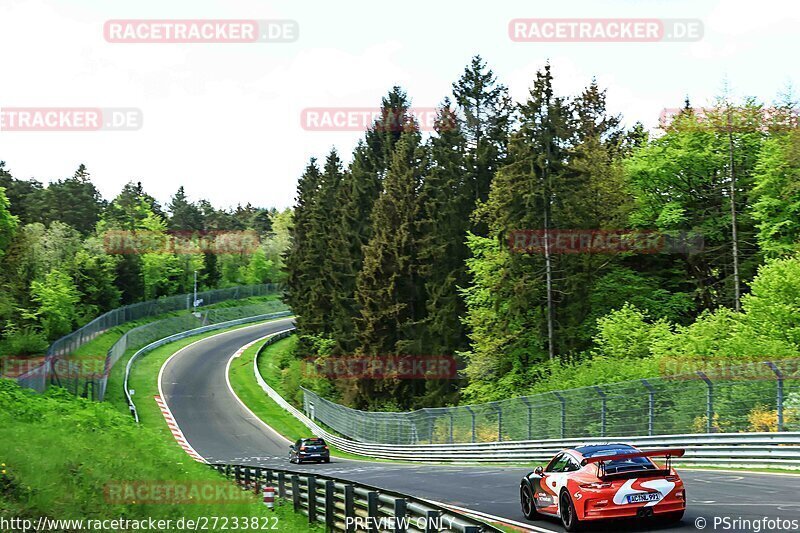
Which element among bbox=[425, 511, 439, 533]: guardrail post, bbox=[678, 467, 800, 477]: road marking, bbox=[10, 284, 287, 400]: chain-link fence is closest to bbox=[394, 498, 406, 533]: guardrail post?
bbox=[425, 511, 439, 533]: guardrail post

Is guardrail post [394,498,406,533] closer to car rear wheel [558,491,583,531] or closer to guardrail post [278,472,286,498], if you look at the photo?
car rear wheel [558,491,583,531]

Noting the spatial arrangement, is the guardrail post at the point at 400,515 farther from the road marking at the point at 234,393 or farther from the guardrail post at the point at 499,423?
the road marking at the point at 234,393

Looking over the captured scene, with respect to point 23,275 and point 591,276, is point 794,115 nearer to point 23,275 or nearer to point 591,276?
point 591,276

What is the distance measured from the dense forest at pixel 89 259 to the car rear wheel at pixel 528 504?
5768 centimetres

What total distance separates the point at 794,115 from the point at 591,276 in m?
13.7

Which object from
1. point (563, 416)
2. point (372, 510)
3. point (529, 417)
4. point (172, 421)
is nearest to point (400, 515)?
point (372, 510)

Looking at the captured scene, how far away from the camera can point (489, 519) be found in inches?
630

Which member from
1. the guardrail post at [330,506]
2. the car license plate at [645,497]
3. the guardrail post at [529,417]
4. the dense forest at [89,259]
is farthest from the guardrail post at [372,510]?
the dense forest at [89,259]

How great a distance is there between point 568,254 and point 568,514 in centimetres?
3702

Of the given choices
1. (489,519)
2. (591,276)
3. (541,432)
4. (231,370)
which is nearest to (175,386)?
(231,370)

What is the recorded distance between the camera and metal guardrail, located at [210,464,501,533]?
11.5 meters

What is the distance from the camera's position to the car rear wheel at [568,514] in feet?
45.1

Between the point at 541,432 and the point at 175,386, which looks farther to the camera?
the point at 175,386

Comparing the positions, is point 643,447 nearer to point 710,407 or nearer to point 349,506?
point 710,407
